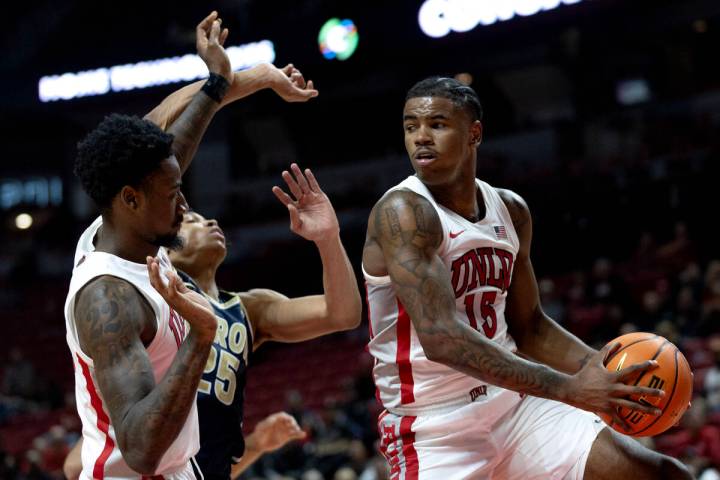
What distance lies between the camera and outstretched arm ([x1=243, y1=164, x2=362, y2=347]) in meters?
4.17

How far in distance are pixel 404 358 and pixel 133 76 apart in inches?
651

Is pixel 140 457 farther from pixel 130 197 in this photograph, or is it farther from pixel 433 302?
pixel 433 302

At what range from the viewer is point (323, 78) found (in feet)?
60.6

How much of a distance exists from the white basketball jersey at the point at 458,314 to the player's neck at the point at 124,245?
1.07 m

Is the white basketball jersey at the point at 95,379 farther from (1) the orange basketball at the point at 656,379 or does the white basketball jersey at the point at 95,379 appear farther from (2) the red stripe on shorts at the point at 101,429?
(1) the orange basketball at the point at 656,379

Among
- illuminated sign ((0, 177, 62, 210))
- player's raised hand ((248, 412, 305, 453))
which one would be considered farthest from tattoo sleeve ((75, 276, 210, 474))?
illuminated sign ((0, 177, 62, 210))

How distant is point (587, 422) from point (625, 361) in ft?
2.14

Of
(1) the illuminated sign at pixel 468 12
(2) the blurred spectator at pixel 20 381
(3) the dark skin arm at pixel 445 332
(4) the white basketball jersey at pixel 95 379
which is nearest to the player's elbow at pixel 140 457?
(4) the white basketball jersey at pixel 95 379

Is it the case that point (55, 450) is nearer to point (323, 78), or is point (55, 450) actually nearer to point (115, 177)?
point (323, 78)

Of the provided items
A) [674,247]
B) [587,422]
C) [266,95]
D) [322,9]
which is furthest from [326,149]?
[587,422]

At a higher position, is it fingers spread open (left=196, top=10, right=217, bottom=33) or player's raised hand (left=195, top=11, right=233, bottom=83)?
fingers spread open (left=196, top=10, right=217, bottom=33)

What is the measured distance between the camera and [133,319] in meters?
3.16

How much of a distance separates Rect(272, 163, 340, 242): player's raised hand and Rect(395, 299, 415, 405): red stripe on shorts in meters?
0.45

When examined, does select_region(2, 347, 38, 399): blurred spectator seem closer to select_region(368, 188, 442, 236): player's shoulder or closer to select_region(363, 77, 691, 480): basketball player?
select_region(363, 77, 691, 480): basketball player
